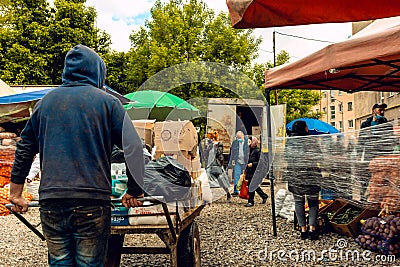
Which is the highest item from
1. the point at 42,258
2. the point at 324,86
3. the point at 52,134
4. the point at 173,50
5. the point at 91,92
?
the point at 173,50

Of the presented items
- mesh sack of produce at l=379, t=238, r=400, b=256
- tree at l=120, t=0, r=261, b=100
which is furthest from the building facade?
mesh sack of produce at l=379, t=238, r=400, b=256

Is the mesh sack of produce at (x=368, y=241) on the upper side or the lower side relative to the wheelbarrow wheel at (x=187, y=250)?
lower

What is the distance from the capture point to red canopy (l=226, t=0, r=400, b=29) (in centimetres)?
274

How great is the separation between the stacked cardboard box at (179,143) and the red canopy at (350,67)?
1607mm

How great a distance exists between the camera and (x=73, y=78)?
2963 mm

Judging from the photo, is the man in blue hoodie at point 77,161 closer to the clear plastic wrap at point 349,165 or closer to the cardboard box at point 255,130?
the clear plastic wrap at point 349,165

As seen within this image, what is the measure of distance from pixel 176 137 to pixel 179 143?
168mm

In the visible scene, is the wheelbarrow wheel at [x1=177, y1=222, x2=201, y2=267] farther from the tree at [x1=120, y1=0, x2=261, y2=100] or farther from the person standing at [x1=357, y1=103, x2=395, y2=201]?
the tree at [x1=120, y1=0, x2=261, y2=100]

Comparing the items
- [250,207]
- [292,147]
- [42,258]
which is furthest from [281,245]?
[250,207]

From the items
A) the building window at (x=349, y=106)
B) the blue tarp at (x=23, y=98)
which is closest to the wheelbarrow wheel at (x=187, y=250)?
the blue tarp at (x=23, y=98)

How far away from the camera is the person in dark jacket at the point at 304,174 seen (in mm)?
6223

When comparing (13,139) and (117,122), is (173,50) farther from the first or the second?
(117,122)

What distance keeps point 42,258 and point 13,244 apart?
1.17m

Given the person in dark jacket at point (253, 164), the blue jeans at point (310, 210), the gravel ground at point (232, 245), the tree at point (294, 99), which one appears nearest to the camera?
the gravel ground at point (232, 245)
